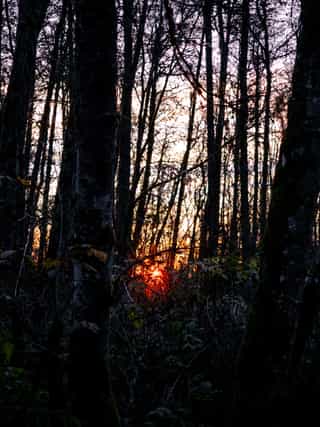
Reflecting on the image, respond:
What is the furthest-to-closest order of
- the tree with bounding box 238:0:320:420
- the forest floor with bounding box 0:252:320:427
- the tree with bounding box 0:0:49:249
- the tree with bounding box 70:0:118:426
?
the tree with bounding box 0:0:49:249, the tree with bounding box 238:0:320:420, the forest floor with bounding box 0:252:320:427, the tree with bounding box 70:0:118:426

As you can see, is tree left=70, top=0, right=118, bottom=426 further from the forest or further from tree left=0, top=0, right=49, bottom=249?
tree left=0, top=0, right=49, bottom=249

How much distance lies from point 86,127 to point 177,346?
371 centimetres

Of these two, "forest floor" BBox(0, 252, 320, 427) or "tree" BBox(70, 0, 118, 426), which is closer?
"tree" BBox(70, 0, 118, 426)

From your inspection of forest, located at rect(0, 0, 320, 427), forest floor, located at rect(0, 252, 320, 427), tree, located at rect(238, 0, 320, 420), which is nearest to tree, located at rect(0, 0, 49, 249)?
forest, located at rect(0, 0, 320, 427)

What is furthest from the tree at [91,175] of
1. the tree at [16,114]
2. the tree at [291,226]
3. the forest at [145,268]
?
the tree at [16,114]

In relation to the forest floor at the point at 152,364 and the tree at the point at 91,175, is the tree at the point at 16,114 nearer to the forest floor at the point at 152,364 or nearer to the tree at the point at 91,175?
the forest floor at the point at 152,364

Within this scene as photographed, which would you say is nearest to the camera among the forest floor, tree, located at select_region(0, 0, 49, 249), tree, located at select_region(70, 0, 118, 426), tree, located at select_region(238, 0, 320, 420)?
tree, located at select_region(70, 0, 118, 426)

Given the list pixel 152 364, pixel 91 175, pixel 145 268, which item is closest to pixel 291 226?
pixel 145 268

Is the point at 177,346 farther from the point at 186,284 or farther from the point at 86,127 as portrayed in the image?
the point at 86,127

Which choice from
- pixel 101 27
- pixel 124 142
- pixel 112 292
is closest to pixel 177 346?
pixel 112 292

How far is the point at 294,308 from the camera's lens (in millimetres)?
4129

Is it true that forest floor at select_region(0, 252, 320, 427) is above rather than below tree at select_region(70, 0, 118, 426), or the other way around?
below

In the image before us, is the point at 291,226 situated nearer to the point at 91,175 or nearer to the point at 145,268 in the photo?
the point at 145,268

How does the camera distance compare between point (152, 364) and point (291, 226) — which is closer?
point (291, 226)
